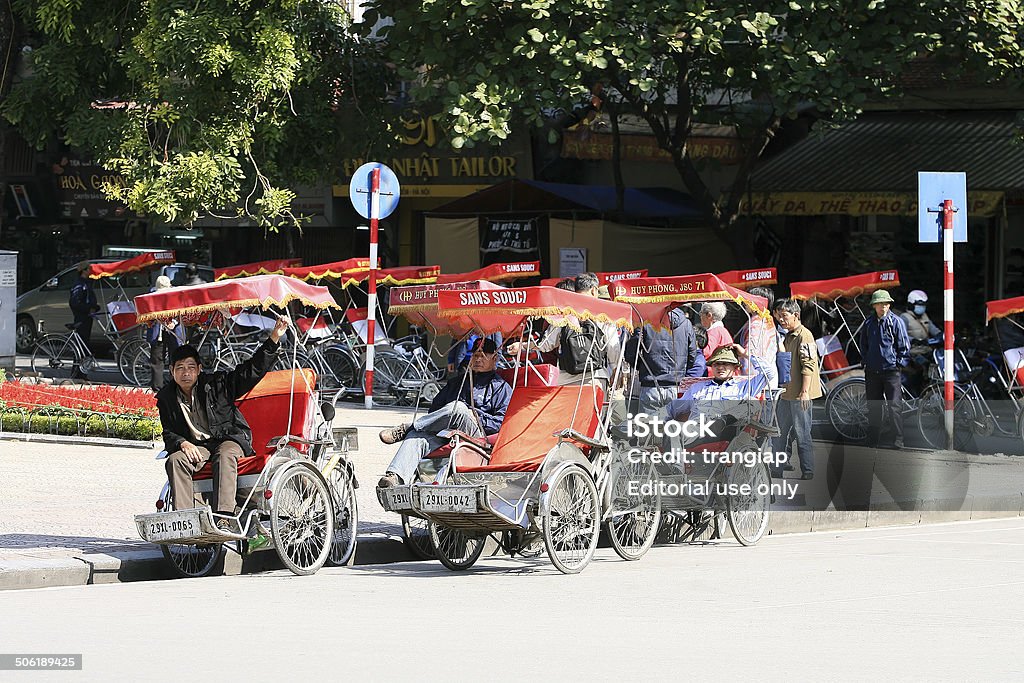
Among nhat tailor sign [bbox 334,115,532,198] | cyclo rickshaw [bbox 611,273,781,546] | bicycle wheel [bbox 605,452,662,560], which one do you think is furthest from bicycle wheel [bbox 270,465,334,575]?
nhat tailor sign [bbox 334,115,532,198]

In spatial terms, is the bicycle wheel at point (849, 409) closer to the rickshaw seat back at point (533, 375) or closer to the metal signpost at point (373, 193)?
the rickshaw seat back at point (533, 375)

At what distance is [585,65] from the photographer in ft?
61.9

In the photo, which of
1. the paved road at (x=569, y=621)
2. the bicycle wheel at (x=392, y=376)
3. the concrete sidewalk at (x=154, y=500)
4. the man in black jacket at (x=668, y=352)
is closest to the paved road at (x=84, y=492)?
the concrete sidewalk at (x=154, y=500)

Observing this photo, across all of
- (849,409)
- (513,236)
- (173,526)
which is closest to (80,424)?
(173,526)

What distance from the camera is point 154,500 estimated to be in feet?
38.7

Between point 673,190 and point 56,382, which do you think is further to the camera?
point 673,190

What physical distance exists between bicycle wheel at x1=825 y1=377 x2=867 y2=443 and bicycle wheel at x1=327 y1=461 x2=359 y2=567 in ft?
21.1

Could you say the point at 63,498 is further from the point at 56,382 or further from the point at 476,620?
the point at 56,382

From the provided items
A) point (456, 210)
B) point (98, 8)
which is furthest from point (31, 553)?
point (456, 210)

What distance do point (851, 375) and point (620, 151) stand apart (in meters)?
10.3

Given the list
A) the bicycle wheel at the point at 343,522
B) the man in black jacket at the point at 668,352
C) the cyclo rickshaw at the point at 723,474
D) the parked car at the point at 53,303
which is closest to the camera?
the bicycle wheel at the point at 343,522

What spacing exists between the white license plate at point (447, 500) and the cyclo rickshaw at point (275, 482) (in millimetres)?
663

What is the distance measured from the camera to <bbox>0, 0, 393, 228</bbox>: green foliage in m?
19.4

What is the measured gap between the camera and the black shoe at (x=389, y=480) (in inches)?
386
